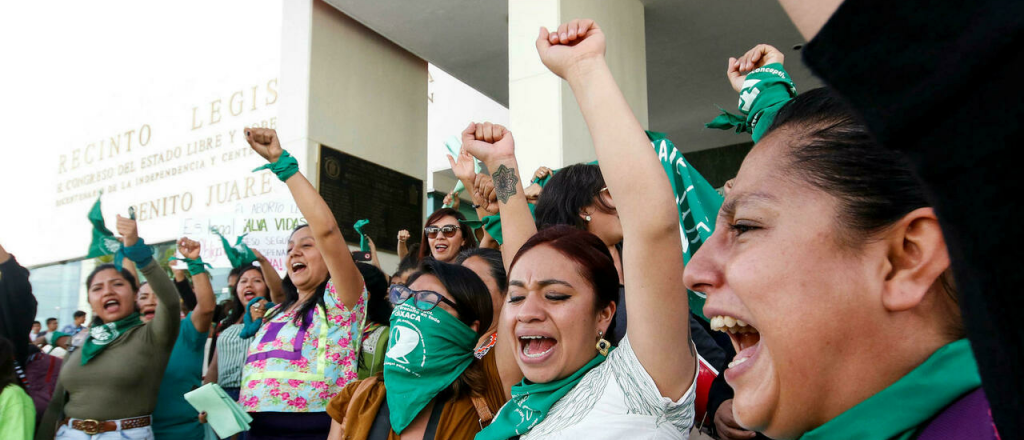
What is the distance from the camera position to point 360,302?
3.59 metres

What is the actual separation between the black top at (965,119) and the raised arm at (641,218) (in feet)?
3.92

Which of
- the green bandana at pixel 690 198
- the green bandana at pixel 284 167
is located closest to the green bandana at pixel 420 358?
the green bandana at pixel 690 198

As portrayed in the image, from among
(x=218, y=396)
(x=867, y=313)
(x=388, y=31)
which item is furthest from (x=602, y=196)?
(x=388, y=31)

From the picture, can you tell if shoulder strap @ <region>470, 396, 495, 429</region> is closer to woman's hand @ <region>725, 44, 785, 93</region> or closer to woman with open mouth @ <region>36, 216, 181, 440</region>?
woman's hand @ <region>725, 44, 785, 93</region>

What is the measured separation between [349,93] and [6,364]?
3.79 meters

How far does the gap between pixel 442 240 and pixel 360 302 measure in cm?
75

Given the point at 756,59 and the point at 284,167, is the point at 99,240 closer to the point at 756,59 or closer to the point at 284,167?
the point at 284,167

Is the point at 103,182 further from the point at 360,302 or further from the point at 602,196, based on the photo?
the point at 602,196

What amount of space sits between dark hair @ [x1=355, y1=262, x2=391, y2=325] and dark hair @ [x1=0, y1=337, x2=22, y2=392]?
7.48 feet

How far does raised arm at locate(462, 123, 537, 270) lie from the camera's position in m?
2.52

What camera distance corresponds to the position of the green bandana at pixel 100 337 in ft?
14.5

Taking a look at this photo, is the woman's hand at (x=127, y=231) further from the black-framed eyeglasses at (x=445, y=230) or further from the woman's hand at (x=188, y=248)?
the black-framed eyeglasses at (x=445, y=230)

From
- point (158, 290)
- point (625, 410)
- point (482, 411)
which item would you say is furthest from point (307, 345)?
point (625, 410)

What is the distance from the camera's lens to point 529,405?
2074 mm
